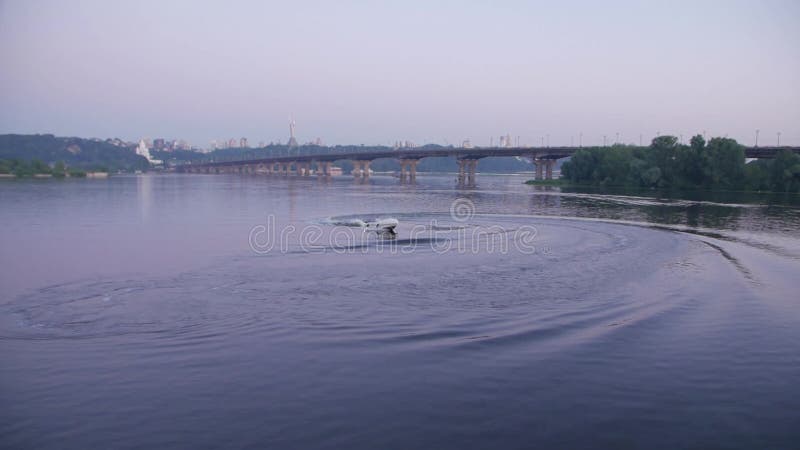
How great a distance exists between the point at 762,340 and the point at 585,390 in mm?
5871

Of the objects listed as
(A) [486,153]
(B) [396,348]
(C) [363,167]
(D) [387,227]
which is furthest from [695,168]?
(C) [363,167]

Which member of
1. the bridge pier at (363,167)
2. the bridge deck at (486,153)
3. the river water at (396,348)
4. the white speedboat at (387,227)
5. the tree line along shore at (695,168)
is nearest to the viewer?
the river water at (396,348)

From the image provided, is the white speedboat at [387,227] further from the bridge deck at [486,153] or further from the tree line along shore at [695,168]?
the bridge deck at [486,153]

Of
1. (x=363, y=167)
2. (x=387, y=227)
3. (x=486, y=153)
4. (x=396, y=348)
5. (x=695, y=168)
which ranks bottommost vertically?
(x=396, y=348)

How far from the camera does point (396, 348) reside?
12.4 m

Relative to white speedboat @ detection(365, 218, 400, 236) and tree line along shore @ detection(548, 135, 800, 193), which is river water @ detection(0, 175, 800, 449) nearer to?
white speedboat @ detection(365, 218, 400, 236)

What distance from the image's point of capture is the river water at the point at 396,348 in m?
8.88

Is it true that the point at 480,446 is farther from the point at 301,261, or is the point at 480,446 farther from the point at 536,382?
the point at 301,261

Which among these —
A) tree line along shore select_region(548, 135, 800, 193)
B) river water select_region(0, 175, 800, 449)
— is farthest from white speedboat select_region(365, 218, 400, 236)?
tree line along shore select_region(548, 135, 800, 193)

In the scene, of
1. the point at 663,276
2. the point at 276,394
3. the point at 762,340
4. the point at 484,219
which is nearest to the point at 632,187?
the point at 484,219

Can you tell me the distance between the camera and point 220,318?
14.6 m

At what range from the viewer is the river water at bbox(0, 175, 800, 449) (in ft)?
29.1

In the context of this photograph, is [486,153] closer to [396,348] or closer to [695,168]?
[695,168]

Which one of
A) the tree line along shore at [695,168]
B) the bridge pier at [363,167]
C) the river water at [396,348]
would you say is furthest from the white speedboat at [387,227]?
the bridge pier at [363,167]
